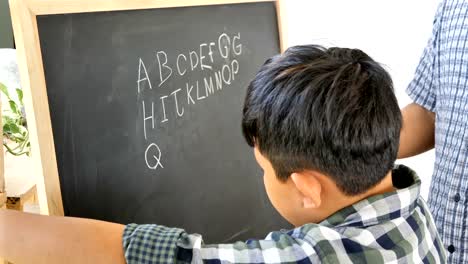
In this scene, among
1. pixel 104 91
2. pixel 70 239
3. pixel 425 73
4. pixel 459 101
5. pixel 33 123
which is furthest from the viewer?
pixel 425 73

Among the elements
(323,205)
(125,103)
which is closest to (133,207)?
(125,103)

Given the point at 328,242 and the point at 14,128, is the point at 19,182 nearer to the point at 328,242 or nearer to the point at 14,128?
the point at 14,128

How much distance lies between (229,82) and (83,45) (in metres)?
0.40

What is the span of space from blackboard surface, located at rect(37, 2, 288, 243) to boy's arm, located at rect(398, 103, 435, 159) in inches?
14.8

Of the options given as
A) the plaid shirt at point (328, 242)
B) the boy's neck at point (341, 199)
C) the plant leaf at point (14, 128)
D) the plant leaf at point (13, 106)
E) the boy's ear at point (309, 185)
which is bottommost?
the plaid shirt at point (328, 242)

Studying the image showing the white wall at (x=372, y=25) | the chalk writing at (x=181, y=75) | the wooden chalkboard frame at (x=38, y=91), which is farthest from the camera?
the white wall at (x=372, y=25)

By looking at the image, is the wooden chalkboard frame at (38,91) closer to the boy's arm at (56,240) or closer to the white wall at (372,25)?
the boy's arm at (56,240)

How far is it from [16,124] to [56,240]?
71cm

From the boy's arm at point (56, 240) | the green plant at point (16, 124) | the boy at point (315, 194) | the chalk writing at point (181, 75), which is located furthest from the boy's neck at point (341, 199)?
the green plant at point (16, 124)

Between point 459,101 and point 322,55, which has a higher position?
point 322,55

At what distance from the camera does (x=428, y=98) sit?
4.07 ft

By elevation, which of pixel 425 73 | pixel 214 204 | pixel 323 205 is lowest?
pixel 214 204

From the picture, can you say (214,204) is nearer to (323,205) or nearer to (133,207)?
(133,207)

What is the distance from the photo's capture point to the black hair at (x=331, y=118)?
66 cm
